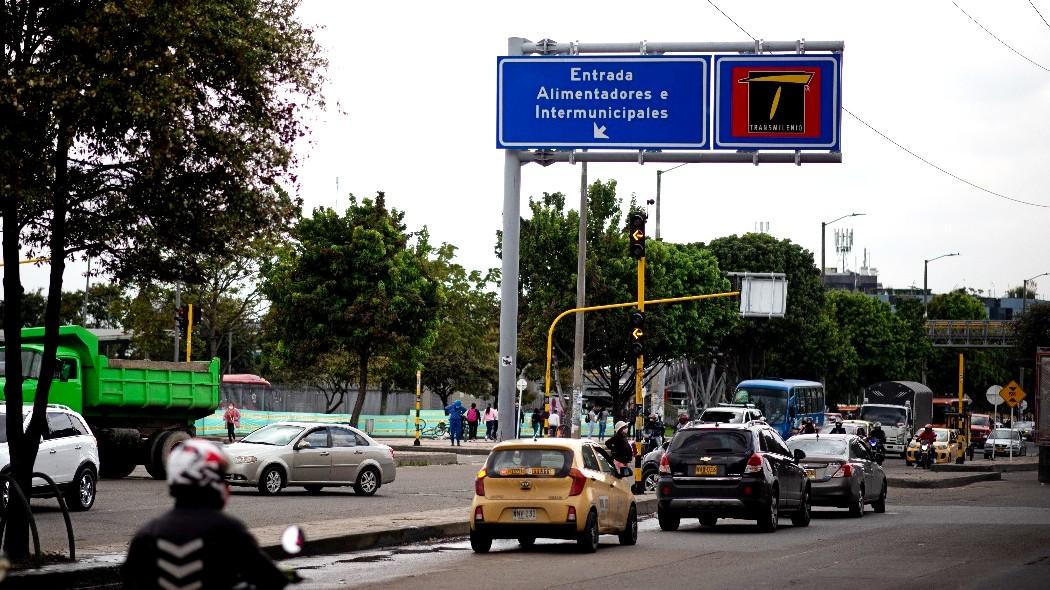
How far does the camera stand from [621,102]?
23.5 m

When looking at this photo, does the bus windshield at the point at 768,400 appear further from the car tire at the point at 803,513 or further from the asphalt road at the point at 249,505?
the car tire at the point at 803,513

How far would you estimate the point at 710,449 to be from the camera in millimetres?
22641

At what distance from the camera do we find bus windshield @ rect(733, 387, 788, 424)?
208ft

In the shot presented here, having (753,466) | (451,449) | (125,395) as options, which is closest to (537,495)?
(753,466)

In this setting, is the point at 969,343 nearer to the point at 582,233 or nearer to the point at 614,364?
the point at 614,364

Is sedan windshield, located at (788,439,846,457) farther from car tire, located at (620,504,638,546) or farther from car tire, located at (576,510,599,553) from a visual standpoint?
car tire, located at (576,510,599,553)

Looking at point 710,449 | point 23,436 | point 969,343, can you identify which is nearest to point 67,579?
point 23,436

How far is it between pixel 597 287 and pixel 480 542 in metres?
42.4

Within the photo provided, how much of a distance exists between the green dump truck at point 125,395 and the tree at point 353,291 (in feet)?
52.8

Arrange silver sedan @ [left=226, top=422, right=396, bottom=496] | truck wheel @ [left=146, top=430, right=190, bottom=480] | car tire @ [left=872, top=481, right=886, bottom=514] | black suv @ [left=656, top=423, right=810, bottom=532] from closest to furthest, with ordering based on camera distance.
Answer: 1. black suv @ [left=656, top=423, right=810, bottom=532]
2. silver sedan @ [left=226, top=422, right=396, bottom=496]
3. car tire @ [left=872, top=481, right=886, bottom=514]
4. truck wheel @ [left=146, top=430, right=190, bottom=480]

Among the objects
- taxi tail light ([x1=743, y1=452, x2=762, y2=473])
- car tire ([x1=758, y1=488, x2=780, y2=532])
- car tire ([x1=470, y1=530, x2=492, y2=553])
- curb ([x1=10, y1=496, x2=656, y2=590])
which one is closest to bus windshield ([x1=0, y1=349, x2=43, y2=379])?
curb ([x1=10, y1=496, x2=656, y2=590])

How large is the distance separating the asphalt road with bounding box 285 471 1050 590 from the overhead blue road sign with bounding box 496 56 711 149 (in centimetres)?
626

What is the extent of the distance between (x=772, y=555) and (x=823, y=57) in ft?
27.4

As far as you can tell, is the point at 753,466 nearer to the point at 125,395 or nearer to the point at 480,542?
the point at 480,542
